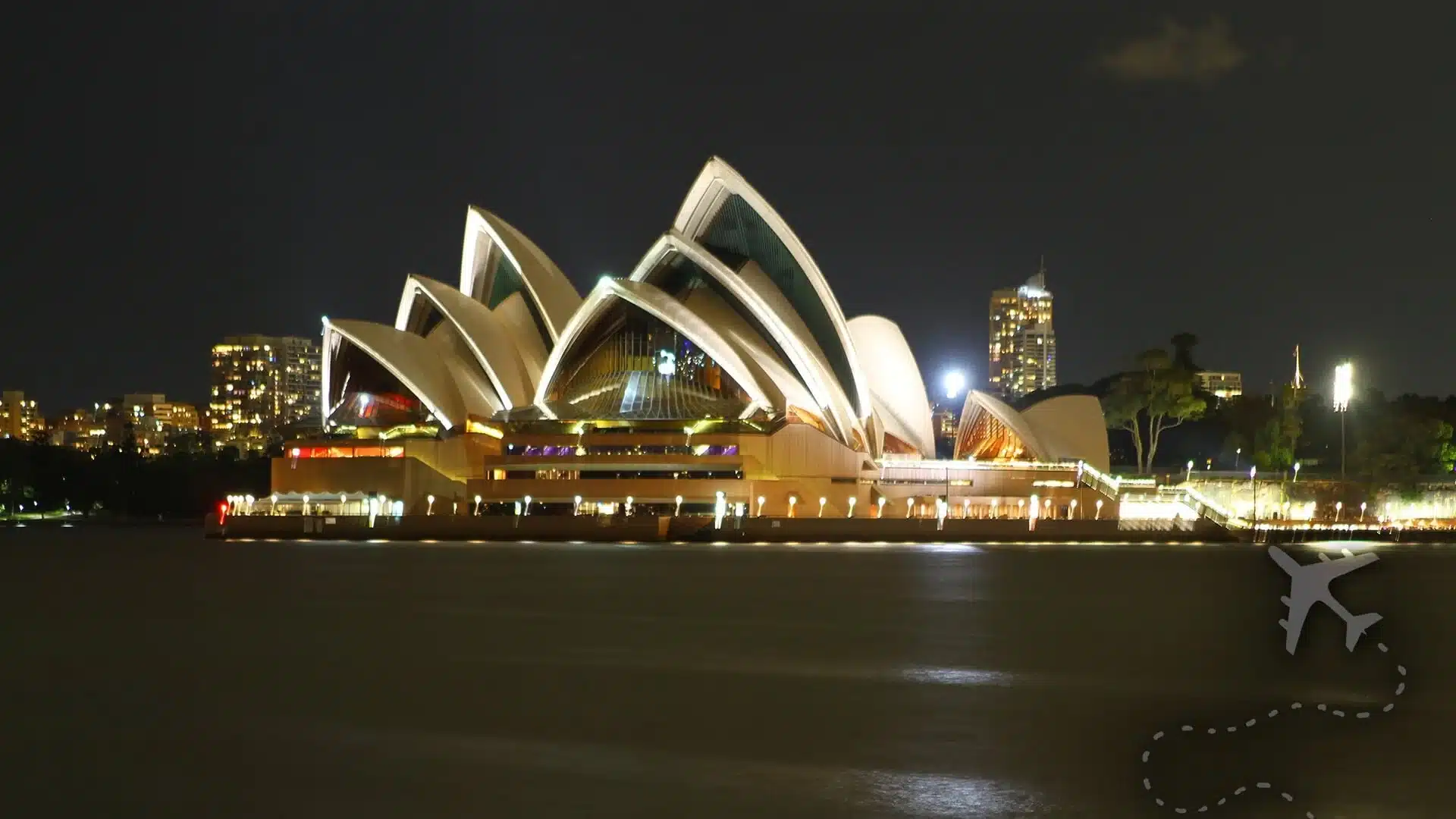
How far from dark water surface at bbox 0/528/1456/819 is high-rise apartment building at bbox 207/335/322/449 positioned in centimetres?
15731

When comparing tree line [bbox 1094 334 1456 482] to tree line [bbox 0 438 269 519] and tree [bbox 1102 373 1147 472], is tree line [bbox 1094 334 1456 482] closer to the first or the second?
tree [bbox 1102 373 1147 472]

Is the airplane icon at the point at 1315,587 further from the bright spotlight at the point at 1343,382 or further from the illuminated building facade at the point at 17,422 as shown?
the illuminated building facade at the point at 17,422

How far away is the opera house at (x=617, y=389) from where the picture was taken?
6062 centimetres

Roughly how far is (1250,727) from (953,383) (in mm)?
59521

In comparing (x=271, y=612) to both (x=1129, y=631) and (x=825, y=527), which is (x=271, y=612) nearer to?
(x=1129, y=631)

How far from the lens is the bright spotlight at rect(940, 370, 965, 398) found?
71.7 meters

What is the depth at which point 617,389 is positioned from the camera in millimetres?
63062

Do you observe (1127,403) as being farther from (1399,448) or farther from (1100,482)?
(1100,482)

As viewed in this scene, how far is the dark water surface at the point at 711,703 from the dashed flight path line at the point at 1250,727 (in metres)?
0.06

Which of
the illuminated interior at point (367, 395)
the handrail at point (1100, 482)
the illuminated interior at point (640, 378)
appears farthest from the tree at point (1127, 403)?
the illuminated interior at point (367, 395)

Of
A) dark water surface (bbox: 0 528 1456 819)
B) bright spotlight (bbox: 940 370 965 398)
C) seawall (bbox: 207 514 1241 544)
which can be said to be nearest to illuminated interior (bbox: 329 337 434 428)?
seawall (bbox: 207 514 1241 544)

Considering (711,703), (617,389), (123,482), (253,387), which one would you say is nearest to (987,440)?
(617,389)

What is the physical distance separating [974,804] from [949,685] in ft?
18.9

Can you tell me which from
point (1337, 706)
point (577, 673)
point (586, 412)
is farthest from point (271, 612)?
point (586, 412)
